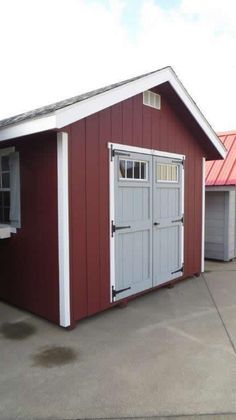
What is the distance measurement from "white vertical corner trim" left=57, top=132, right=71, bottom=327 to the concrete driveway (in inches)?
11.1

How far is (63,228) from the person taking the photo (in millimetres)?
3488

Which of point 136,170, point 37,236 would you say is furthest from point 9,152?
point 136,170

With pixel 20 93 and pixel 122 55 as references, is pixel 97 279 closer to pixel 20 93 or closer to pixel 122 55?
pixel 122 55

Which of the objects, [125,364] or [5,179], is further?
[5,179]

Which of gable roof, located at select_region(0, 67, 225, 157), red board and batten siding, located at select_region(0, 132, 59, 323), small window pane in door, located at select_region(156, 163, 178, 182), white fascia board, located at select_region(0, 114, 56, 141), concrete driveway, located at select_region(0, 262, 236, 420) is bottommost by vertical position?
concrete driveway, located at select_region(0, 262, 236, 420)

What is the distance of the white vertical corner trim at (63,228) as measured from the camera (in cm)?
343

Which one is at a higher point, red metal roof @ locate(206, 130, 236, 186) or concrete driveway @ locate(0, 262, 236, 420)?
red metal roof @ locate(206, 130, 236, 186)

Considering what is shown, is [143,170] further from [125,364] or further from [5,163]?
[125,364]

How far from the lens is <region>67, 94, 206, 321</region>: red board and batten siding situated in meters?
3.61

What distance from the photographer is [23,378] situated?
256cm

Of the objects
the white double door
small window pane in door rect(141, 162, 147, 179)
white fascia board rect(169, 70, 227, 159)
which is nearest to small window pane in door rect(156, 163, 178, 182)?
the white double door

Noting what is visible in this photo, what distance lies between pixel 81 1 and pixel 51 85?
26.6 ft

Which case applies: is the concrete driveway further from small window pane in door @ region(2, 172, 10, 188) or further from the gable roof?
the gable roof

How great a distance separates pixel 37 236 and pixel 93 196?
2.70 feet
